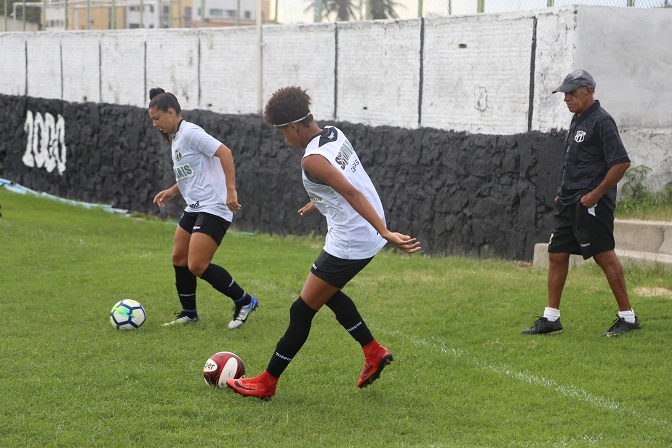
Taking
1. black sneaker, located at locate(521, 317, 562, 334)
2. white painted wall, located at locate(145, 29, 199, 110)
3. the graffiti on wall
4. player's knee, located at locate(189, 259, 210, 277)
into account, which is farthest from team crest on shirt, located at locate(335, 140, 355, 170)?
the graffiti on wall

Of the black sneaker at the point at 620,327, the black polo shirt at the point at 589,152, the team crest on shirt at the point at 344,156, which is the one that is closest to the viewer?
the team crest on shirt at the point at 344,156

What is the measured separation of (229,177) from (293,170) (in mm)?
7895

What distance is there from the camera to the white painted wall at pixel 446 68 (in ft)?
37.7

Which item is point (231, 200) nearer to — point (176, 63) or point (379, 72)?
point (379, 72)

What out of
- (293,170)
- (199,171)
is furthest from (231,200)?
(293,170)

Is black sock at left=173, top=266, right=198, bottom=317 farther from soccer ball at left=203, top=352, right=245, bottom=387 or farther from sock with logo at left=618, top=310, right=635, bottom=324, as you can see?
sock with logo at left=618, top=310, right=635, bottom=324

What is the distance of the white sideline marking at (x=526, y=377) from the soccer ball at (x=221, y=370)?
5.94 ft

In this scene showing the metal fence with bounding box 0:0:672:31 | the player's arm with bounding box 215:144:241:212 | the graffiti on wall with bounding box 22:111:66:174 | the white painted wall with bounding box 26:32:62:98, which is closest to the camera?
the player's arm with bounding box 215:144:241:212

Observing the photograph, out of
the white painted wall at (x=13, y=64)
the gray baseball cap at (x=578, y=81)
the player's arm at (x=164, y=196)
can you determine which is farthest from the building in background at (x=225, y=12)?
the gray baseball cap at (x=578, y=81)

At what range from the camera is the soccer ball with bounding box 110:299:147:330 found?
803cm

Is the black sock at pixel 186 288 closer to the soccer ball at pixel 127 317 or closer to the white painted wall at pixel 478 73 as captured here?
the soccer ball at pixel 127 317

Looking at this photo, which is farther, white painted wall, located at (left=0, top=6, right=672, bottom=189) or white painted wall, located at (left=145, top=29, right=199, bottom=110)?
white painted wall, located at (left=145, top=29, right=199, bottom=110)

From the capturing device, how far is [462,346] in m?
7.51

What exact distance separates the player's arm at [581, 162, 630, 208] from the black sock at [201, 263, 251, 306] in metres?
3.10
